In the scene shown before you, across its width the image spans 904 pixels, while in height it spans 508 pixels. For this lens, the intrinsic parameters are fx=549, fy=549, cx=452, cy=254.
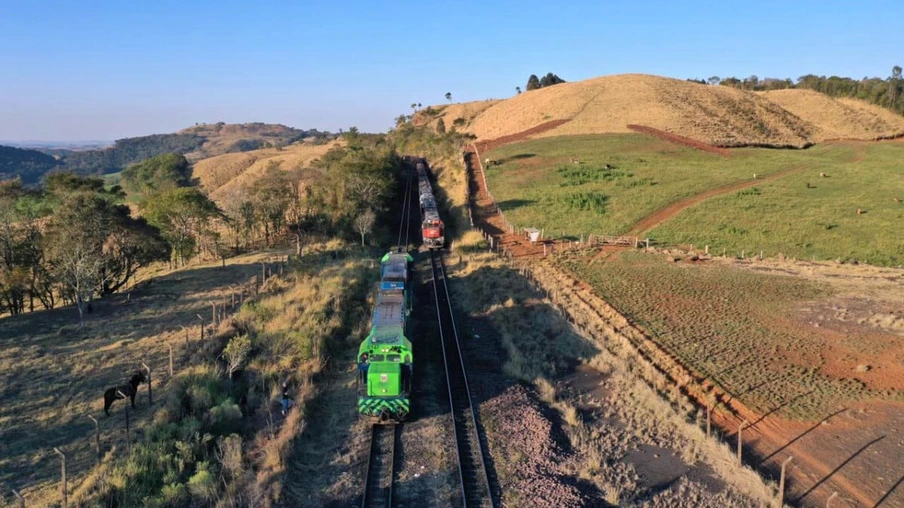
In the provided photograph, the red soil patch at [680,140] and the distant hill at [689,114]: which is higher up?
the distant hill at [689,114]

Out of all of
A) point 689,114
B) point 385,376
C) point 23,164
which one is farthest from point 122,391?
point 23,164

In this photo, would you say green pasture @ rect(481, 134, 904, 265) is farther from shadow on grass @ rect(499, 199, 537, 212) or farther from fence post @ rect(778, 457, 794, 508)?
fence post @ rect(778, 457, 794, 508)

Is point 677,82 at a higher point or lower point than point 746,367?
higher

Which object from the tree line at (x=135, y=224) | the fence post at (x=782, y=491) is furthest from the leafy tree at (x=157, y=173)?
the fence post at (x=782, y=491)

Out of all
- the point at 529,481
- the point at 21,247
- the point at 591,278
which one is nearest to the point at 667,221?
the point at 591,278

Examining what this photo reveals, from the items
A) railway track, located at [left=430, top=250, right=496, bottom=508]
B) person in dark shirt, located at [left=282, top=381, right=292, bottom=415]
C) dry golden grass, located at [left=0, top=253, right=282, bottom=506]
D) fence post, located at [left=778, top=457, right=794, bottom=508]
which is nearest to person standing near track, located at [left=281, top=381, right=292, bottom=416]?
person in dark shirt, located at [left=282, top=381, right=292, bottom=415]

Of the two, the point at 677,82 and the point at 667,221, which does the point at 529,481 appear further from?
the point at 677,82

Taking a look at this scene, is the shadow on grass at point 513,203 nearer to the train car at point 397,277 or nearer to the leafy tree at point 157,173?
the train car at point 397,277
